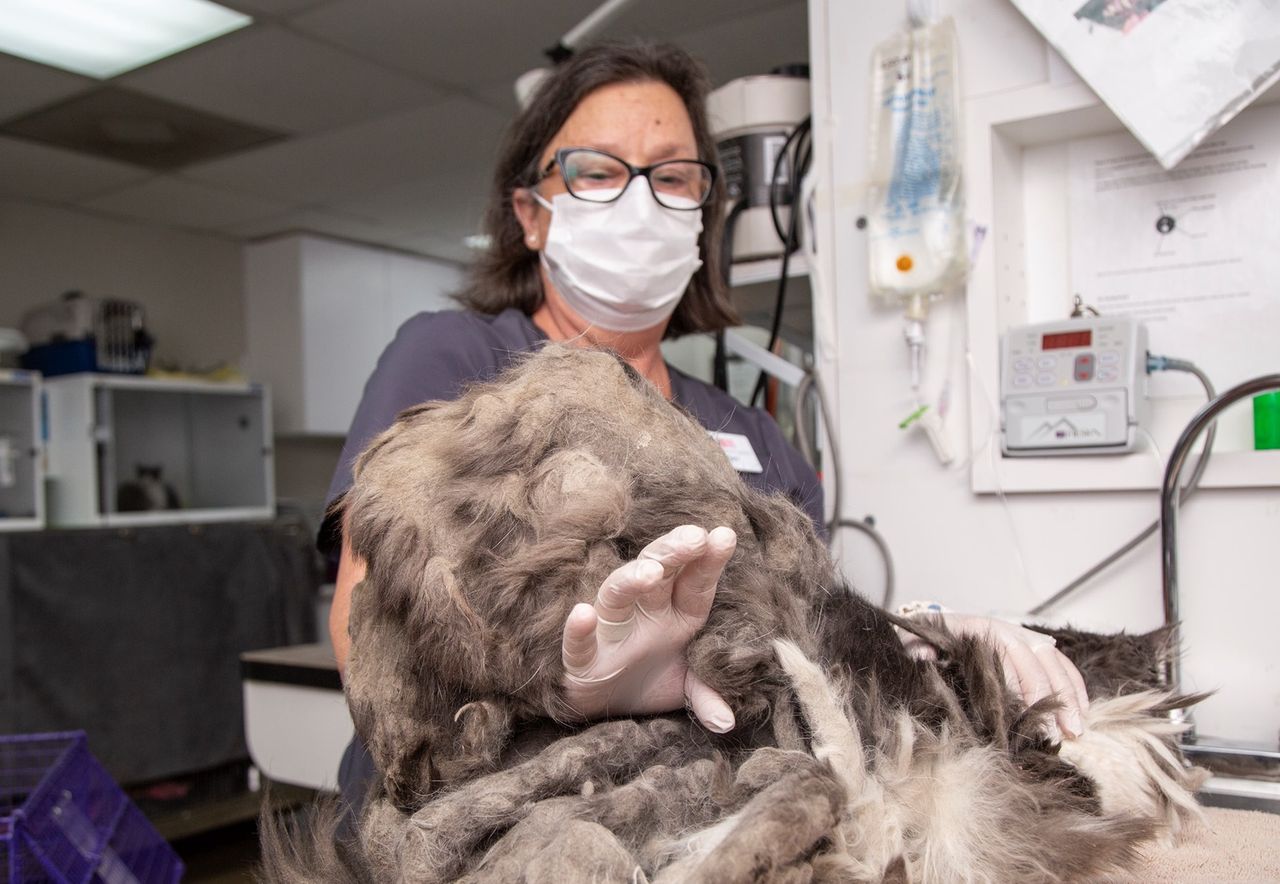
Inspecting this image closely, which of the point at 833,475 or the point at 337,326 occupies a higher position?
the point at 337,326

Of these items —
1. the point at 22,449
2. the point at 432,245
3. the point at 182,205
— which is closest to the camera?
the point at 22,449

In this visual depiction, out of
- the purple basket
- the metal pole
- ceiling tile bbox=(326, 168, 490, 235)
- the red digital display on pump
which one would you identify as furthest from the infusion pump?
ceiling tile bbox=(326, 168, 490, 235)

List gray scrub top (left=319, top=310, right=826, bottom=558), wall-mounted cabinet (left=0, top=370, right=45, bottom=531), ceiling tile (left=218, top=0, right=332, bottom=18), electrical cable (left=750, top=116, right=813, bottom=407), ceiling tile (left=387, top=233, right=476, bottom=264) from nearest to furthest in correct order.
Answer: gray scrub top (left=319, top=310, right=826, bottom=558), electrical cable (left=750, top=116, right=813, bottom=407), ceiling tile (left=218, top=0, right=332, bottom=18), wall-mounted cabinet (left=0, top=370, right=45, bottom=531), ceiling tile (left=387, top=233, right=476, bottom=264)

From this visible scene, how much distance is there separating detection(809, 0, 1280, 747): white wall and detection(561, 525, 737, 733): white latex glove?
103cm

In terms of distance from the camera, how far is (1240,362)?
137cm

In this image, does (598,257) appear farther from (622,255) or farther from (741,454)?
(741,454)

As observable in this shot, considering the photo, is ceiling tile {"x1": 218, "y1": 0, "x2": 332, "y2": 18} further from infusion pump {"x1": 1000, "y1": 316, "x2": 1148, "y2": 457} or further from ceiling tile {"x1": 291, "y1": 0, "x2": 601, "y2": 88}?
infusion pump {"x1": 1000, "y1": 316, "x2": 1148, "y2": 457}

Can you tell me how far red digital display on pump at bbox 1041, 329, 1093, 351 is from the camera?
54.4 inches

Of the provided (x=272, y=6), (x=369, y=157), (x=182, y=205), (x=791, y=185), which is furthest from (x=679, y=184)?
(x=182, y=205)

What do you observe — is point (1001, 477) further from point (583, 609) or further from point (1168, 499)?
point (583, 609)

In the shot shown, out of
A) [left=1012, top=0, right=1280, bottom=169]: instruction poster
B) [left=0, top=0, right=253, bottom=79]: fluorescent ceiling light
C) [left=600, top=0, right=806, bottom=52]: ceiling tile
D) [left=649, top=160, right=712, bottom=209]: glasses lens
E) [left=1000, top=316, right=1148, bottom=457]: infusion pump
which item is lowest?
[left=1000, top=316, right=1148, bottom=457]: infusion pump

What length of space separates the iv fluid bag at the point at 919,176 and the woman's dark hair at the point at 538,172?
0.27 m

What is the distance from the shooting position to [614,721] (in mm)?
Answer: 585

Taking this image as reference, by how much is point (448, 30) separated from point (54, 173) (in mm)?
2343
